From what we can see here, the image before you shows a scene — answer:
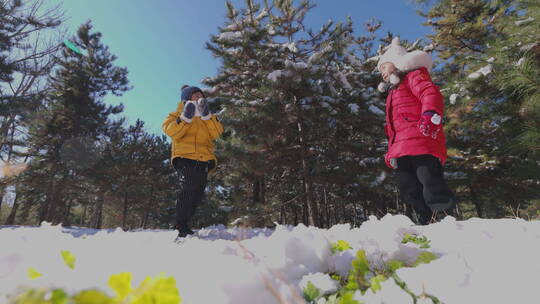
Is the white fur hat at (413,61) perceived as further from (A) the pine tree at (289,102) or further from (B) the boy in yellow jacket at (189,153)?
(A) the pine tree at (289,102)

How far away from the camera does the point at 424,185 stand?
8.35ft

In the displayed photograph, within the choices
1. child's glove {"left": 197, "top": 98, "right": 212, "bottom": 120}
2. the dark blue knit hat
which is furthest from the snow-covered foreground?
the dark blue knit hat

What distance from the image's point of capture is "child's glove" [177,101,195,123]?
3.31 m

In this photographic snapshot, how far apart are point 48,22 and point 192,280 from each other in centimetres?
1418

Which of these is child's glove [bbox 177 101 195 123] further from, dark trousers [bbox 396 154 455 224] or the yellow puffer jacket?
dark trousers [bbox 396 154 455 224]

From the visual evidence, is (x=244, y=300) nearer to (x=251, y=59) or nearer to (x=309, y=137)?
(x=309, y=137)

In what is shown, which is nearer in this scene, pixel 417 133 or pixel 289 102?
pixel 417 133

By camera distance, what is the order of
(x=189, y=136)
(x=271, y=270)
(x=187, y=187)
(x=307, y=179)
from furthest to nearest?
1. (x=307, y=179)
2. (x=189, y=136)
3. (x=187, y=187)
4. (x=271, y=270)

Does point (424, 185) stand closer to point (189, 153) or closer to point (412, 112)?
point (412, 112)

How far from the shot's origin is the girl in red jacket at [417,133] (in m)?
2.49

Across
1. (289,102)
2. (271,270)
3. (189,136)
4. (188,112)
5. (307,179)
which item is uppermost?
(289,102)

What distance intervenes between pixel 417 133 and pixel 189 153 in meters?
2.53

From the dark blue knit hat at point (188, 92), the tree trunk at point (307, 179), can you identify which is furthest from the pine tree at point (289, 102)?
the dark blue knit hat at point (188, 92)

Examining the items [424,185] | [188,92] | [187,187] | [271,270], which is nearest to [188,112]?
[188,92]
